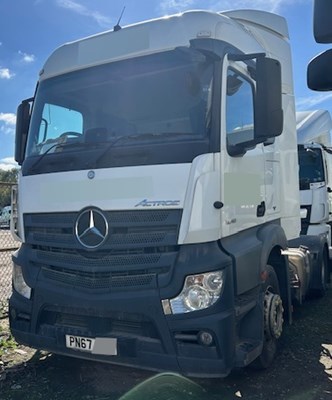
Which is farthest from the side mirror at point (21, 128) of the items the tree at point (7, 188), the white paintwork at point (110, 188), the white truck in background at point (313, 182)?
the white truck in background at point (313, 182)

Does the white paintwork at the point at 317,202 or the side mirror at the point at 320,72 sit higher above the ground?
the side mirror at the point at 320,72

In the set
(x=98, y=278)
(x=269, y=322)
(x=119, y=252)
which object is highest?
(x=119, y=252)

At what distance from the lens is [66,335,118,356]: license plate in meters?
3.28

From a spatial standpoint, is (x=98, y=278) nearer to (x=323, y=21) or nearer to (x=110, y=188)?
(x=110, y=188)

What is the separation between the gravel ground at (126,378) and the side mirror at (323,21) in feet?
9.33

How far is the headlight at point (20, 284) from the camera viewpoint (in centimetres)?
373

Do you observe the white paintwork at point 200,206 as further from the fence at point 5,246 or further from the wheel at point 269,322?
the fence at point 5,246

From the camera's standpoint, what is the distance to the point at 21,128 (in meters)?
4.46

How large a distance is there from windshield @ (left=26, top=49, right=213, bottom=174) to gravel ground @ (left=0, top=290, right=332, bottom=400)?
197cm

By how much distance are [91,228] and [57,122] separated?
4.08ft

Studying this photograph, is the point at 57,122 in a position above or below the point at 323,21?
below

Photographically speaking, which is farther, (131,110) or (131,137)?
(131,110)

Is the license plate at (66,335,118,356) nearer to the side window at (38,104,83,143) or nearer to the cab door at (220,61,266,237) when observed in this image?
the cab door at (220,61,266,237)

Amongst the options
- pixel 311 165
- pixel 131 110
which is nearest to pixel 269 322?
pixel 131 110
